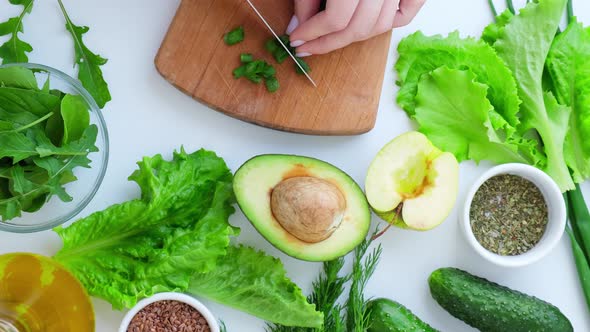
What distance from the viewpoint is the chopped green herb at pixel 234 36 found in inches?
54.4

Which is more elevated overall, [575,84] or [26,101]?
[26,101]

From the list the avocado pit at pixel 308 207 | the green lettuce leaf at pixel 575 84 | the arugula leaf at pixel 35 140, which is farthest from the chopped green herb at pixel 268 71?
the green lettuce leaf at pixel 575 84

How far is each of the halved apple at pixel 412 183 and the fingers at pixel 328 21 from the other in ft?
0.81

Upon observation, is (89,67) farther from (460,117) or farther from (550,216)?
(550,216)

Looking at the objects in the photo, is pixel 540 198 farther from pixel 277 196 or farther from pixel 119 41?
pixel 119 41

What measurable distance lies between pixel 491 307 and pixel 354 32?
1.91ft

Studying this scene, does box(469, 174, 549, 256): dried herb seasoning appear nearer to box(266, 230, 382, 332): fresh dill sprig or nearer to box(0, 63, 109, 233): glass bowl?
box(266, 230, 382, 332): fresh dill sprig

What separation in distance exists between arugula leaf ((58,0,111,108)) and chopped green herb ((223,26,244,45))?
0.23 metres

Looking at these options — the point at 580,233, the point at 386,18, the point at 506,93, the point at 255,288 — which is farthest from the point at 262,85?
the point at 580,233

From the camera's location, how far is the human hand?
1279mm

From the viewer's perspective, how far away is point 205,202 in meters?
1.40

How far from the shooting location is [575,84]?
1502 mm

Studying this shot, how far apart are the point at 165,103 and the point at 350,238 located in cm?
44

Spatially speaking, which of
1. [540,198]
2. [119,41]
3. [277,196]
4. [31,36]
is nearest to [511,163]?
[540,198]
